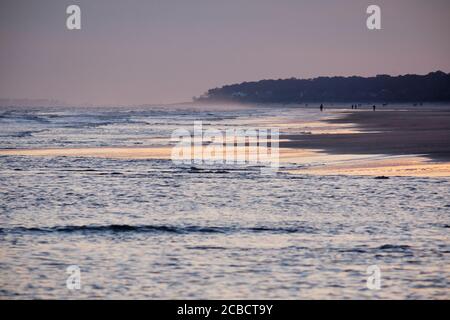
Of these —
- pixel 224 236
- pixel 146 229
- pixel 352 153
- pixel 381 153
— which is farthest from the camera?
pixel 352 153

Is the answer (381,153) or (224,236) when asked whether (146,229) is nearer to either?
(224,236)

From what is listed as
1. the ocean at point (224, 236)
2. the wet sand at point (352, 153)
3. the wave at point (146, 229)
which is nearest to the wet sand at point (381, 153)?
the wet sand at point (352, 153)

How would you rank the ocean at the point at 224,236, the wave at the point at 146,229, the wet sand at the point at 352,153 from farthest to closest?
the wet sand at the point at 352,153
the wave at the point at 146,229
the ocean at the point at 224,236

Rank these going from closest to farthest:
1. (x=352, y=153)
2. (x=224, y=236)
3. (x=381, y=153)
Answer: (x=224, y=236)
(x=381, y=153)
(x=352, y=153)

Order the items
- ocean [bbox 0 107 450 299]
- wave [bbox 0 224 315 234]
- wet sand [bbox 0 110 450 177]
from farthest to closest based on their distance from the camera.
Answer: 1. wet sand [bbox 0 110 450 177]
2. wave [bbox 0 224 315 234]
3. ocean [bbox 0 107 450 299]

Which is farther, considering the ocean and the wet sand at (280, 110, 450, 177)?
the wet sand at (280, 110, 450, 177)

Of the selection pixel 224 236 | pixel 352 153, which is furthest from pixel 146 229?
pixel 352 153

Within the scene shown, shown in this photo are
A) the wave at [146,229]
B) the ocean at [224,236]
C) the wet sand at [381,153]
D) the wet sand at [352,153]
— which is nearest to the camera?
the ocean at [224,236]

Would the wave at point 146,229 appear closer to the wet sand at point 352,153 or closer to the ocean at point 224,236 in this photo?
the ocean at point 224,236

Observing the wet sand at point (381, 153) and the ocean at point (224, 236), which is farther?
the wet sand at point (381, 153)

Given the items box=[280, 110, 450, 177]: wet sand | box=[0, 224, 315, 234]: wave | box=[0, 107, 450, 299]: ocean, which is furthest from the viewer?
box=[280, 110, 450, 177]: wet sand

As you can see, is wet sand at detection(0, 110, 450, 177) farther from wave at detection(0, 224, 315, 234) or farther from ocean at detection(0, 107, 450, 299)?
wave at detection(0, 224, 315, 234)

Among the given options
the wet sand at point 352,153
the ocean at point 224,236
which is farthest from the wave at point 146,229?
the wet sand at point 352,153

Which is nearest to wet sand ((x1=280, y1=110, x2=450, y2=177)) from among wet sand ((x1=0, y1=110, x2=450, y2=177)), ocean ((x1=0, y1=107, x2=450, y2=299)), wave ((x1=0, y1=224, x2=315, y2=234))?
wet sand ((x1=0, y1=110, x2=450, y2=177))
